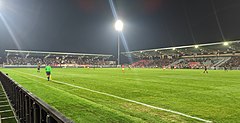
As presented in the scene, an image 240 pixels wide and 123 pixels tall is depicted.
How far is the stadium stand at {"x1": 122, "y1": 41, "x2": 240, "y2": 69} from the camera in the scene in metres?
65.0

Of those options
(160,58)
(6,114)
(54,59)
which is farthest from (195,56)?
(6,114)

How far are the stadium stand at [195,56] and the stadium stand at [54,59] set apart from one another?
12548 millimetres

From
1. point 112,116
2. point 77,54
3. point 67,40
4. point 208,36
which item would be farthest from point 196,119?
point 77,54

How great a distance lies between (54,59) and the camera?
8788 cm

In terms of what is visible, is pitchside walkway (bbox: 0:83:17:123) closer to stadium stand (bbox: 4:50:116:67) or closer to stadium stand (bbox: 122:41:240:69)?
stadium stand (bbox: 122:41:240:69)

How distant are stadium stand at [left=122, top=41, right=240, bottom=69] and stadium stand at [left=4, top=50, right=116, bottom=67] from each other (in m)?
12.5

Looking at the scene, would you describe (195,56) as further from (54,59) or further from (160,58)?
(54,59)

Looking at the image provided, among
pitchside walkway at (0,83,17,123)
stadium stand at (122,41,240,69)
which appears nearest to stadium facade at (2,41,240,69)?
stadium stand at (122,41,240,69)

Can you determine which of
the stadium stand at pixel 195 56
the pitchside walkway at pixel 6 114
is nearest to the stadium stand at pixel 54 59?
the stadium stand at pixel 195 56

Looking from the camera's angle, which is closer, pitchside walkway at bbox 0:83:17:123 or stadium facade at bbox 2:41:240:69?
pitchside walkway at bbox 0:83:17:123

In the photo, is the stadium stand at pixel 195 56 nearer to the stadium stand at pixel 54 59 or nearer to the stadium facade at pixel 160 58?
the stadium facade at pixel 160 58

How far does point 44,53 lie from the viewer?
260 ft

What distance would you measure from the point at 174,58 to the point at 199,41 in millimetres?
21230

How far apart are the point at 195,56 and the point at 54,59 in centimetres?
5471
